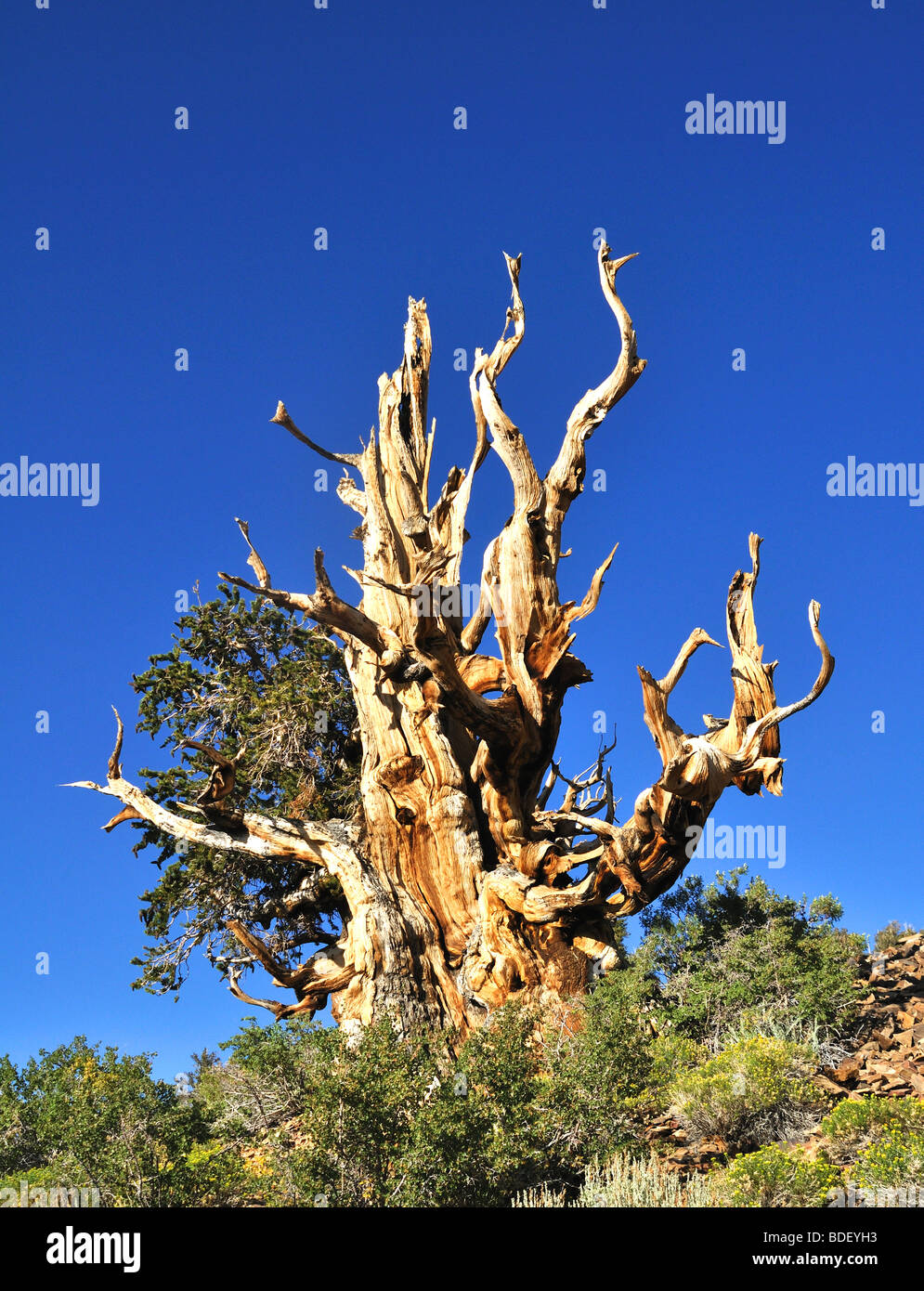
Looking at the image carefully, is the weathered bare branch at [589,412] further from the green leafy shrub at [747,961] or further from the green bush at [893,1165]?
the green bush at [893,1165]

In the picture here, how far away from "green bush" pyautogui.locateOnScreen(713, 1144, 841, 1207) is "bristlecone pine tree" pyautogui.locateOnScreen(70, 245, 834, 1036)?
14.5ft

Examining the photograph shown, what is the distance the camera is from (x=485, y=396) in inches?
548

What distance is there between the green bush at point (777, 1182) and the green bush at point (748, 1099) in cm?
177

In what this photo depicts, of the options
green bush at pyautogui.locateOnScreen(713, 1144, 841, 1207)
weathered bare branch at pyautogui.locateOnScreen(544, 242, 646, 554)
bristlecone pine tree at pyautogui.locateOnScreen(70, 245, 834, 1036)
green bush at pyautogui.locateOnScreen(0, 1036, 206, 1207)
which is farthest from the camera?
weathered bare branch at pyautogui.locateOnScreen(544, 242, 646, 554)

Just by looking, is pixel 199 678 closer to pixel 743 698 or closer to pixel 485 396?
pixel 485 396

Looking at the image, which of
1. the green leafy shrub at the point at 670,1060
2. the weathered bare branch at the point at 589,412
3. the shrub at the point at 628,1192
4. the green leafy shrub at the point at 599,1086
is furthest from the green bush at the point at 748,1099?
the weathered bare branch at the point at 589,412

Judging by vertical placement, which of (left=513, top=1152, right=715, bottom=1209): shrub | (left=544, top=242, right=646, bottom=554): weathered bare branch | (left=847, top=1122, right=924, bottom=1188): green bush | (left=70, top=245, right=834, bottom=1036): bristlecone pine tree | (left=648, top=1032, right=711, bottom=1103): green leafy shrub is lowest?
(left=513, top=1152, right=715, bottom=1209): shrub

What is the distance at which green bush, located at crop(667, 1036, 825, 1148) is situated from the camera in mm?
9148

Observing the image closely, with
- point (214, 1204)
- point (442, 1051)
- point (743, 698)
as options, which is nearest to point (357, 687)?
point (743, 698)

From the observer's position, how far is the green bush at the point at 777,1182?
7012mm

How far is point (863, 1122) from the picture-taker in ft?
26.9

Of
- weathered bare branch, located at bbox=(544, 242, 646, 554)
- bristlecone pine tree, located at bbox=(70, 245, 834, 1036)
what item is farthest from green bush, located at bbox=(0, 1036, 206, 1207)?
weathered bare branch, located at bbox=(544, 242, 646, 554)

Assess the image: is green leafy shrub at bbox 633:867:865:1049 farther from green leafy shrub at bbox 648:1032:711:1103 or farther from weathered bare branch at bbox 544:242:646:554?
weathered bare branch at bbox 544:242:646:554

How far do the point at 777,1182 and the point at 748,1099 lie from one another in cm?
217
